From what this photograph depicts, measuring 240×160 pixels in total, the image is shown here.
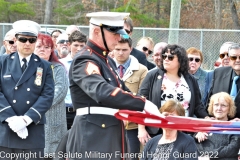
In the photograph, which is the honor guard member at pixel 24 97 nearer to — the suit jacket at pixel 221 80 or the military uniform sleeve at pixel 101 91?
the military uniform sleeve at pixel 101 91

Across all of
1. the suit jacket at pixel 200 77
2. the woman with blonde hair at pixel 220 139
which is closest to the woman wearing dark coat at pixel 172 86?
the woman with blonde hair at pixel 220 139

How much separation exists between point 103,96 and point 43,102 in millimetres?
1836

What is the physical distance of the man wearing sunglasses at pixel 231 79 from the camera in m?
7.65

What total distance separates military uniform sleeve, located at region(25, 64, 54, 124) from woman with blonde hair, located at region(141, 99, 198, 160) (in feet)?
3.96

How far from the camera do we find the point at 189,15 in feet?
113

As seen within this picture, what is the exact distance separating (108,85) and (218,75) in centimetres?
346

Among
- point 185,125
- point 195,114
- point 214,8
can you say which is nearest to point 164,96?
point 195,114

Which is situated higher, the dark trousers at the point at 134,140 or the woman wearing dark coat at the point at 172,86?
the woman wearing dark coat at the point at 172,86

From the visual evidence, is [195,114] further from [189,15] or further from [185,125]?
[189,15]

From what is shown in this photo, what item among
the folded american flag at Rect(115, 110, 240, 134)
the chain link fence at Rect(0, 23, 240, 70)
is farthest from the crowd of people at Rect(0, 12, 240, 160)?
the chain link fence at Rect(0, 23, 240, 70)

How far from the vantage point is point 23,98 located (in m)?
6.25

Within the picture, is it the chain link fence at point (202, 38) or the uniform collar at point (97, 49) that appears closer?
the uniform collar at point (97, 49)

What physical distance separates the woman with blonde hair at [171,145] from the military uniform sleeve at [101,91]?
64.3 inches

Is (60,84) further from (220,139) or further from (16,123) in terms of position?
(220,139)
